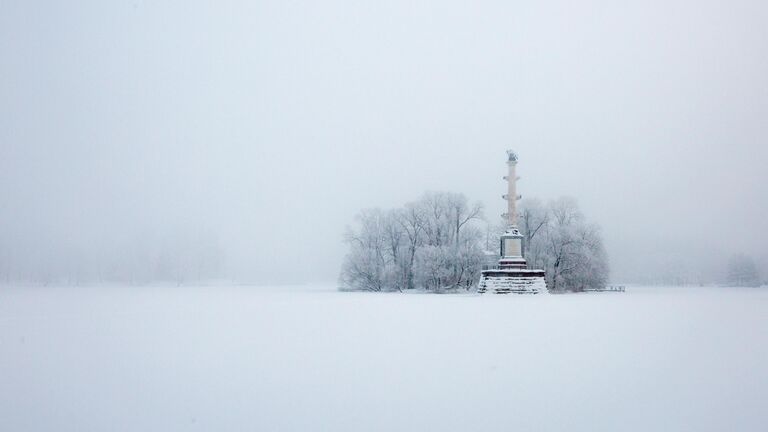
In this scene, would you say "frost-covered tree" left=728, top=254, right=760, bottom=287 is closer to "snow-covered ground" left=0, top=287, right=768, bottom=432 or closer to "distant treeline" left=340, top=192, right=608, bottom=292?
"distant treeline" left=340, top=192, right=608, bottom=292

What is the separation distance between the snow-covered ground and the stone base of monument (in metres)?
31.5

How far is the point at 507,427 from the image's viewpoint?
946 cm

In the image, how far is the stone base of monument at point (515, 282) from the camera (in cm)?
5544

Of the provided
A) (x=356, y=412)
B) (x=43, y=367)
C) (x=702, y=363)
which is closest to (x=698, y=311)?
(x=702, y=363)

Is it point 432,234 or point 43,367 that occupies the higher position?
point 432,234

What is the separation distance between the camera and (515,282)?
55500 mm

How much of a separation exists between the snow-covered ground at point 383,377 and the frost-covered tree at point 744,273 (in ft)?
293

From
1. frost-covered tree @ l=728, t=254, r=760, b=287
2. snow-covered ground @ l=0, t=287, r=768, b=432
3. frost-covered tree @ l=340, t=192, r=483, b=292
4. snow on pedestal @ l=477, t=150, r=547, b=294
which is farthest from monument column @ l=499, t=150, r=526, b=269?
frost-covered tree @ l=728, t=254, r=760, b=287

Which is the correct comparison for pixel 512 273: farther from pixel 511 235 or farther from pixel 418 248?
pixel 418 248

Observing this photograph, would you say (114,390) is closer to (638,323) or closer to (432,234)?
(638,323)

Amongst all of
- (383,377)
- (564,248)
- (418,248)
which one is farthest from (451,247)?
(383,377)

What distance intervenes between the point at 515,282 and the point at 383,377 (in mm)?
44038

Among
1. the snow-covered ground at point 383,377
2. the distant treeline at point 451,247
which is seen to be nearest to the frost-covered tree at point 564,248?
the distant treeline at point 451,247

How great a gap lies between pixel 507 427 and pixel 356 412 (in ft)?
8.03
